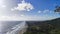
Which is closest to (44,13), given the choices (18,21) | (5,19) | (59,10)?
(59,10)

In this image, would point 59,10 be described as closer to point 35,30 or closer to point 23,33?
point 35,30

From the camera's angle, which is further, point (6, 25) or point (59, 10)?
point (59, 10)

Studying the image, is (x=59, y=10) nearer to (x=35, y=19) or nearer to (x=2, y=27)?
(x=35, y=19)

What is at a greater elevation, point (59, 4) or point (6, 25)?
point (59, 4)

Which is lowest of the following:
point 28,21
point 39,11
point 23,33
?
point 23,33

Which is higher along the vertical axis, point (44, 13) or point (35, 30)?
Result: point (44, 13)

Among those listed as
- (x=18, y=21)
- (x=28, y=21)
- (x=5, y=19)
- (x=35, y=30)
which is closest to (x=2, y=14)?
(x=5, y=19)
